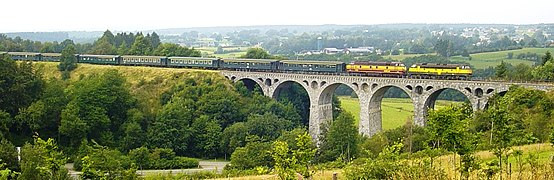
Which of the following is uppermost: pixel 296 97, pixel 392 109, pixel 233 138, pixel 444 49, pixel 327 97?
pixel 444 49

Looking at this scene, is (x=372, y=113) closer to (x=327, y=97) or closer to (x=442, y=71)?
(x=327, y=97)

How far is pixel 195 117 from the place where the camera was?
65.8 meters

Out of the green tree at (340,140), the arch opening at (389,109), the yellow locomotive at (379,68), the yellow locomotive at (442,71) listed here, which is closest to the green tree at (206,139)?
the green tree at (340,140)

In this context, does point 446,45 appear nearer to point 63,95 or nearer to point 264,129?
point 264,129

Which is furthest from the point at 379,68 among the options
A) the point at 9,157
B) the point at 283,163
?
the point at 283,163

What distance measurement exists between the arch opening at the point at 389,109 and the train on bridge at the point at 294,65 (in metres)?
2.46

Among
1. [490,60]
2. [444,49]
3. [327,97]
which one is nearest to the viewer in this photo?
[327,97]

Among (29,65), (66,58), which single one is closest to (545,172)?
(29,65)

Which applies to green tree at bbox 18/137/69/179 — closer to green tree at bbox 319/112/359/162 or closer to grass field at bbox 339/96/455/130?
green tree at bbox 319/112/359/162

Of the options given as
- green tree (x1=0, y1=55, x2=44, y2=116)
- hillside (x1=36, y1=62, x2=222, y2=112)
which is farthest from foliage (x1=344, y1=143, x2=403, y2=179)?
hillside (x1=36, y1=62, x2=222, y2=112)

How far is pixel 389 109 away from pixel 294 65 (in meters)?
16.9

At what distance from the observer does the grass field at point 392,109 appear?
7294cm

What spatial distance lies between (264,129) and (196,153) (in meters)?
7.05

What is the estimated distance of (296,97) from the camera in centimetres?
7525
